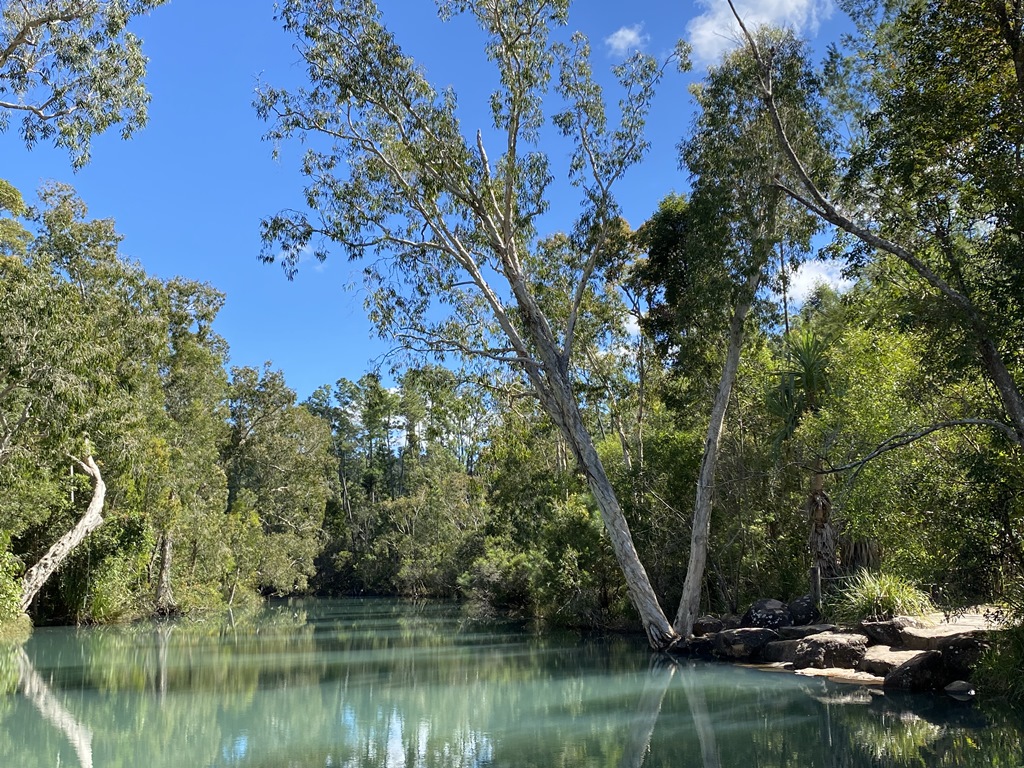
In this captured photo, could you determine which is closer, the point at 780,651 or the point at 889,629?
the point at 889,629

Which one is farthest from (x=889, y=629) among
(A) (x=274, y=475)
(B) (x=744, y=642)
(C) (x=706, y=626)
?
(A) (x=274, y=475)

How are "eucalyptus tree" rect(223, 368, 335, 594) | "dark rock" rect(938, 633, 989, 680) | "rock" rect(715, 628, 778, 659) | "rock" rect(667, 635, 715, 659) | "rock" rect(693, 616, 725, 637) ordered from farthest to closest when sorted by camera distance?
"eucalyptus tree" rect(223, 368, 335, 594)
"rock" rect(693, 616, 725, 637)
"rock" rect(667, 635, 715, 659)
"rock" rect(715, 628, 778, 659)
"dark rock" rect(938, 633, 989, 680)

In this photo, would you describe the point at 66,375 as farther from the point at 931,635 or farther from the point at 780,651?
the point at 931,635

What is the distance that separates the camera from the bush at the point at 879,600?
13.5m

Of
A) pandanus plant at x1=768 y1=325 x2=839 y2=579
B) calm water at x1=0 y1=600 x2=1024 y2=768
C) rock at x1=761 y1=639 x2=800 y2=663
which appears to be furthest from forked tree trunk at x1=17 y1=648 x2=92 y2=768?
pandanus plant at x1=768 y1=325 x2=839 y2=579

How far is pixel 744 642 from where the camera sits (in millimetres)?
14836

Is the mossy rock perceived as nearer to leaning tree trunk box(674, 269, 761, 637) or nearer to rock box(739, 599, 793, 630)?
leaning tree trunk box(674, 269, 761, 637)

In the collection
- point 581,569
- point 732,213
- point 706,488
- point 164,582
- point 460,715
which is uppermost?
point 732,213

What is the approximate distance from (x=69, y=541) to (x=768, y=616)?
1903 centimetres

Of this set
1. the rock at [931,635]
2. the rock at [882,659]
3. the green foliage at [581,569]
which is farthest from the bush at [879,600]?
the green foliage at [581,569]

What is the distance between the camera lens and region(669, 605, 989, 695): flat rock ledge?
35.0ft

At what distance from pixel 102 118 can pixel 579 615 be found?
16872mm

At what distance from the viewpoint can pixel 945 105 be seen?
902 centimetres

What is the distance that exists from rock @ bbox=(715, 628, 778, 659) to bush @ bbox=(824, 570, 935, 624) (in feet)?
4.25
